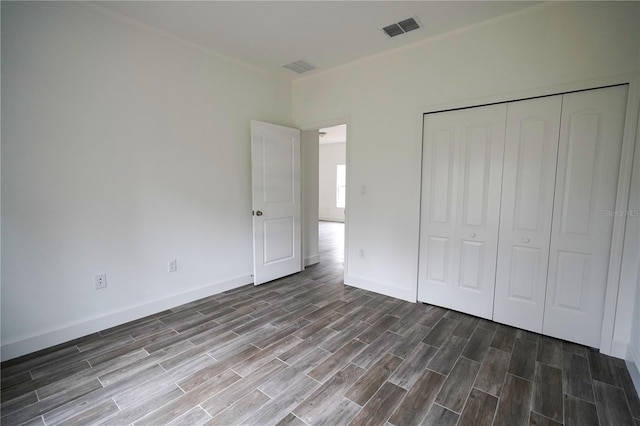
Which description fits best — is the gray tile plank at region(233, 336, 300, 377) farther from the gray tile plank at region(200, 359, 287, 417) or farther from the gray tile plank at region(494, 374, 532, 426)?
the gray tile plank at region(494, 374, 532, 426)

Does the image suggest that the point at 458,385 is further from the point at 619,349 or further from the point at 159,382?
the point at 159,382

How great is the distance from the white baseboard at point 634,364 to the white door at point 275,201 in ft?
11.3

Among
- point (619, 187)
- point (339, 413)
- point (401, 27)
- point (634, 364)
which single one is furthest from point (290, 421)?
point (401, 27)

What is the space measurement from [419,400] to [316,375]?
2.27ft

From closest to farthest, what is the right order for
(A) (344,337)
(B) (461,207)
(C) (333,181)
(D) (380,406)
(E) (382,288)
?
(D) (380,406) → (A) (344,337) → (B) (461,207) → (E) (382,288) → (C) (333,181)

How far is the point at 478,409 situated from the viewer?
1.72m

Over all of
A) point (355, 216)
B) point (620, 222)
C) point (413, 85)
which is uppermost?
point (413, 85)

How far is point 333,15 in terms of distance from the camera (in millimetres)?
2557

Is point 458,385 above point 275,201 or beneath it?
beneath

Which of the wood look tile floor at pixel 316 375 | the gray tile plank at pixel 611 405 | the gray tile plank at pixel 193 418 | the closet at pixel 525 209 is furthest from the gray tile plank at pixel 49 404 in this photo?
the gray tile plank at pixel 611 405

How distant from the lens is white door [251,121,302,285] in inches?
145

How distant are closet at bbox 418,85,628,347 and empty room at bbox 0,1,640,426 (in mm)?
17

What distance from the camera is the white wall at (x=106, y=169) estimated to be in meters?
2.17

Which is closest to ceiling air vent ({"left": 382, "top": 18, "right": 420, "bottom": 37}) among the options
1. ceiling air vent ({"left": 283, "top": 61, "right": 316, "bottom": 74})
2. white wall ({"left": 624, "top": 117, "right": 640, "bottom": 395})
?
ceiling air vent ({"left": 283, "top": 61, "right": 316, "bottom": 74})
